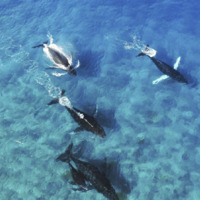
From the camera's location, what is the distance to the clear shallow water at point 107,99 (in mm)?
10344

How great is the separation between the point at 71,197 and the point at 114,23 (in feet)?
39.9

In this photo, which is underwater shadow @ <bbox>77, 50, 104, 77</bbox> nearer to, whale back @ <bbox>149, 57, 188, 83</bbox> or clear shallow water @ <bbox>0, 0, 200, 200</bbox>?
clear shallow water @ <bbox>0, 0, 200, 200</bbox>

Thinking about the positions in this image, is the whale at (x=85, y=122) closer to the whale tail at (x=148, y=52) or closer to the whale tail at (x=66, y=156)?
the whale tail at (x=66, y=156)

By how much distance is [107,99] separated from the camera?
12.7 m

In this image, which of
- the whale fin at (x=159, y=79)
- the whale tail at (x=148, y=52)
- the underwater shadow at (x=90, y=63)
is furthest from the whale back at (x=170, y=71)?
the underwater shadow at (x=90, y=63)

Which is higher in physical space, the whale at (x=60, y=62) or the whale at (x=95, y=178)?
the whale at (x=60, y=62)

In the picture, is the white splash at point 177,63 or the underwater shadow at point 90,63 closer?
the underwater shadow at point 90,63

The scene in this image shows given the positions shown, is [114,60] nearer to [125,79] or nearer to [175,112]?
[125,79]

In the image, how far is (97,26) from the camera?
16.8 meters

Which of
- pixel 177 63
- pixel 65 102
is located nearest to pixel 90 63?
pixel 65 102

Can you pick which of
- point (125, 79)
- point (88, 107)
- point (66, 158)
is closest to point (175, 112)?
point (125, 79)

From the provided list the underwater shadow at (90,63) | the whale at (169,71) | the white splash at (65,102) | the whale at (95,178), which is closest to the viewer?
the whale at (95,178)

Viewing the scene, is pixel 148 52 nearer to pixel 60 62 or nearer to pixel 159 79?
pixel 159 79

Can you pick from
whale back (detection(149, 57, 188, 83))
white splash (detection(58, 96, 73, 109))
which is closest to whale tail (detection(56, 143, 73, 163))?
white splash (detection(58, 96, 73, 109))
